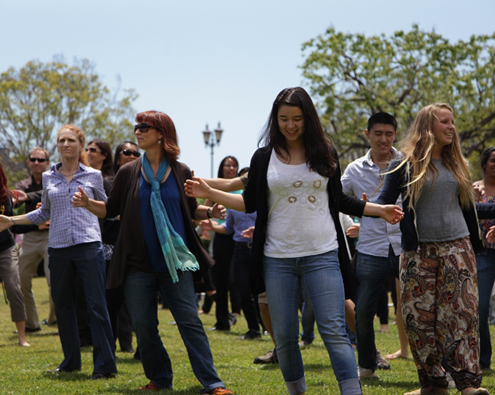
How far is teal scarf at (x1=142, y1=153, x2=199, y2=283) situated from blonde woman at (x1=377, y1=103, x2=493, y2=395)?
1.64 meters

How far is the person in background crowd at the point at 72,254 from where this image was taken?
6051 millimetres

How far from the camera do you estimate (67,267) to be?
612cm

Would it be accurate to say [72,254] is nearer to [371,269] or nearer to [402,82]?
[371,269]

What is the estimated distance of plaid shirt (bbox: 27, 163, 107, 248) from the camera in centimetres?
611

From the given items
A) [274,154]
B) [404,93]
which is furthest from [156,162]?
[404,93]

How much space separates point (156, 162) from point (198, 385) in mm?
2028

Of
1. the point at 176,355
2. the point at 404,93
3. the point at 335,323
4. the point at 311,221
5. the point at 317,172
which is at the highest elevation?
the point at 404,93

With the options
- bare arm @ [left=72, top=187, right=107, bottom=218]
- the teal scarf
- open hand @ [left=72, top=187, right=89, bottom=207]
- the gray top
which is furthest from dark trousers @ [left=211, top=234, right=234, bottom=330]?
the gray top

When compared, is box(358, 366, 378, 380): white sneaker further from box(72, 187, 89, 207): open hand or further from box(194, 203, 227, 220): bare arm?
box(72, 187, 89, 207): open hand

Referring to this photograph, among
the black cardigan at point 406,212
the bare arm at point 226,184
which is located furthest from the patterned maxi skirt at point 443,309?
the bare arm at point 226,184

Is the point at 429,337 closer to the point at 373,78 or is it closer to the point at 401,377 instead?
the point at 401,377

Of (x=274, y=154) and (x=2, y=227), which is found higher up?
(x=274, y=154)

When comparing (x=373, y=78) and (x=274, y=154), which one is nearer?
(x=274, y=154)

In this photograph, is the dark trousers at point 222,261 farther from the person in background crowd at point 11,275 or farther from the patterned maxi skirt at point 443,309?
the patterned maxi skirt at point 443,309
